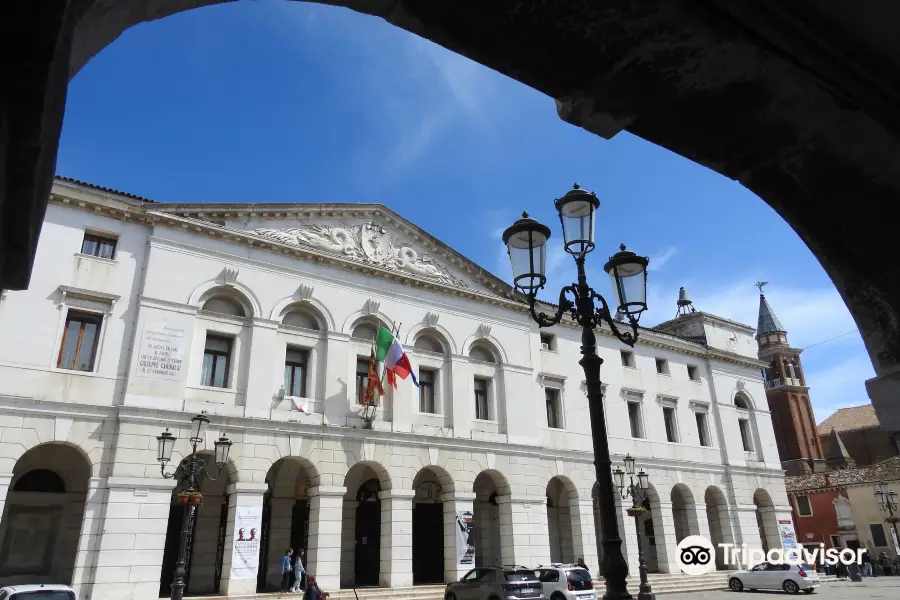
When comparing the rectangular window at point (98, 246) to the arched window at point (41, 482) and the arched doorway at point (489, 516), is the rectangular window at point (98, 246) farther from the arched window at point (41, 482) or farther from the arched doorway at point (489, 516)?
the arched doorway at point (489, 516)

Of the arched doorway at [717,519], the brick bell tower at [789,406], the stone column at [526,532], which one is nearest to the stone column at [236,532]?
the stone column at [526,532]

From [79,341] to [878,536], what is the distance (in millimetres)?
47940

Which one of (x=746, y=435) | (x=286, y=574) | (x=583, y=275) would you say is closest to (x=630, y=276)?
(x=583, y=275)

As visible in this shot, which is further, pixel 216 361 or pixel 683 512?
pixel 683 512

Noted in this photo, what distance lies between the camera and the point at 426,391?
24062 mm

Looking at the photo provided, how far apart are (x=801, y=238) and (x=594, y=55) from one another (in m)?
1.61

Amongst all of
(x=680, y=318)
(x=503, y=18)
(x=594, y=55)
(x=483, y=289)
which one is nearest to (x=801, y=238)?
(x=594, y=55)

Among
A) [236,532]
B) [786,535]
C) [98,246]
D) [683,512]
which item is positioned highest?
[98,246]

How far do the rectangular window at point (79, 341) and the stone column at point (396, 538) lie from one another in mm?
10416

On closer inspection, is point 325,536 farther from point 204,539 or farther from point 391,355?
point 391,355

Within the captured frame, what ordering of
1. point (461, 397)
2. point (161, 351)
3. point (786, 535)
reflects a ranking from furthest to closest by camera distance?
point (786, 535)
point (461, 397)
point (161, 351)

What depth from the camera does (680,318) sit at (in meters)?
37.2

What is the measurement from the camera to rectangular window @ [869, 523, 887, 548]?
40812 mm

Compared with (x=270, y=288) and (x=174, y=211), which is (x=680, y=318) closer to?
(x=270, y=288)
